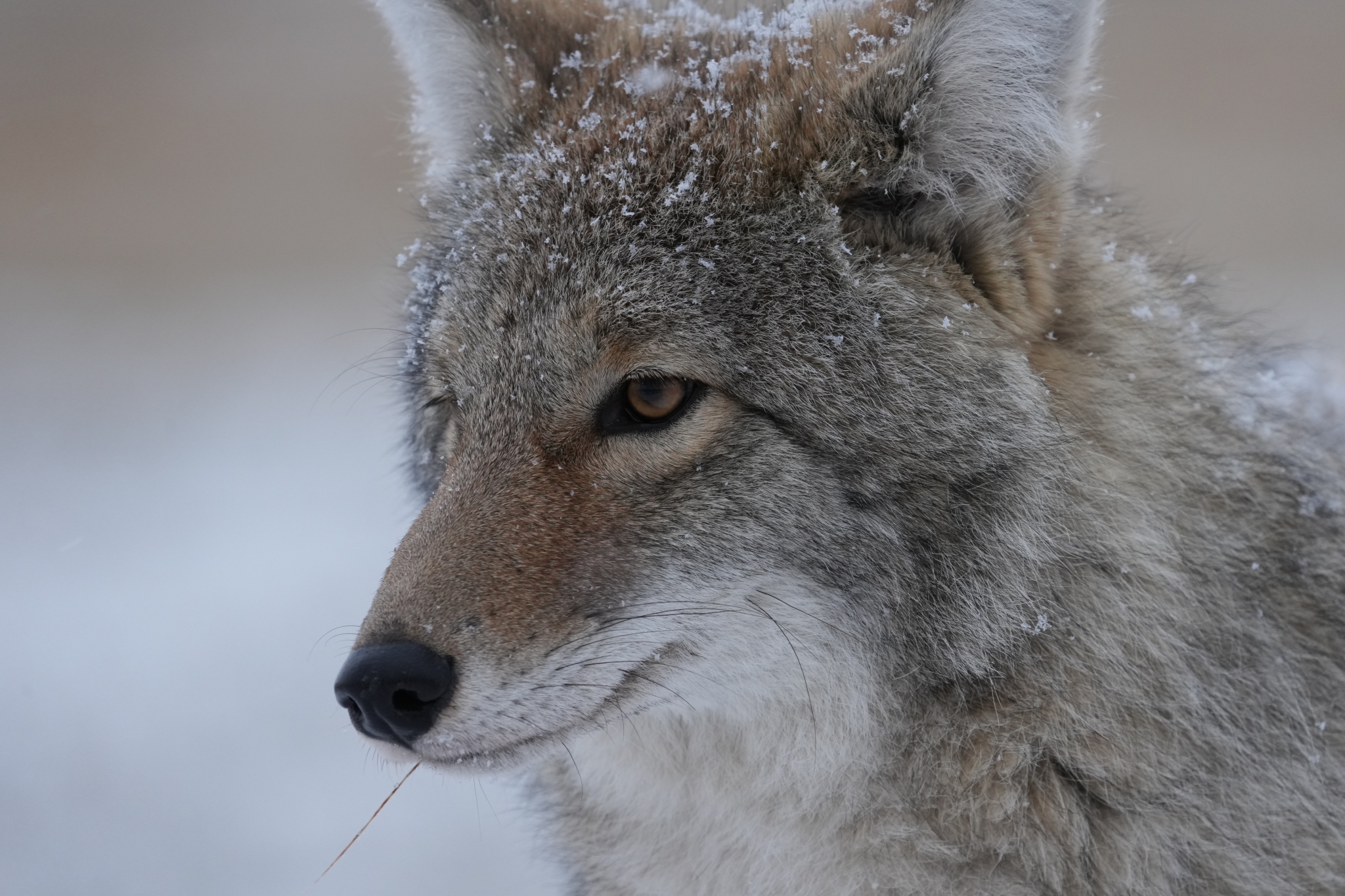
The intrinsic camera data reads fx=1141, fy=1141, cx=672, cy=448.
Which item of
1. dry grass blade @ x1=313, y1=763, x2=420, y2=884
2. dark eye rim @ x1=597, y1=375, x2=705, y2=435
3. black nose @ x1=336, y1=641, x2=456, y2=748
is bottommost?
dry grass blade @ x1=313, y1=763, x2=420, y2=884

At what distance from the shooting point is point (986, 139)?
8.18 feet

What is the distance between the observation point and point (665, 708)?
2521mm

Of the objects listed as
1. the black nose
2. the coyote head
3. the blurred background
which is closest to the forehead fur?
the coyote head

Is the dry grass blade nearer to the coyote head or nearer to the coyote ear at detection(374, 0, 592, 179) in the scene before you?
the coyote head

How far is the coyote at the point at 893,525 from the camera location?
239cm

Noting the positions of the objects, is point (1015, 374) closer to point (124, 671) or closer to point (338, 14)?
point (124, 671)

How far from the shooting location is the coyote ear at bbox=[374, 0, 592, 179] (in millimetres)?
3082

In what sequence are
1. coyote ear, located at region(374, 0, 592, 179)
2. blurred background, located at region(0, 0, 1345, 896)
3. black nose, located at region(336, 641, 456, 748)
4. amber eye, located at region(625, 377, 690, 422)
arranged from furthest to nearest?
blurred background, located at region(0, 0, 1345, 896) < coyote ear, located at region(374, 0, 592, 179) < amber eye, located at region(625, 377, 690, 422) < black nose, located at region(336, 641, 456, 748)

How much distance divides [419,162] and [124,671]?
351 centimetres

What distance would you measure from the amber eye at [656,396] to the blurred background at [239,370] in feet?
4.02

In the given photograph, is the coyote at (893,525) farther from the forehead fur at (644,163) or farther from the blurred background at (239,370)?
the blurred background at (239,370)

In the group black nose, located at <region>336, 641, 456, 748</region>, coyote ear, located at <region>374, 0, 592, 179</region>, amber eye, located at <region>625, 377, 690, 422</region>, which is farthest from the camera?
coyote ear, located at <region>374, 0, 592, 179</region>

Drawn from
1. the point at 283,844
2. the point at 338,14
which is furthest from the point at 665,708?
the point at 338,14

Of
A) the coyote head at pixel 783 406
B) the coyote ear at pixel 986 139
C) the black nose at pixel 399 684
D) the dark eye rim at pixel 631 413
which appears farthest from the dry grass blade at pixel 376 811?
the coyote ear at pixel 986 139
